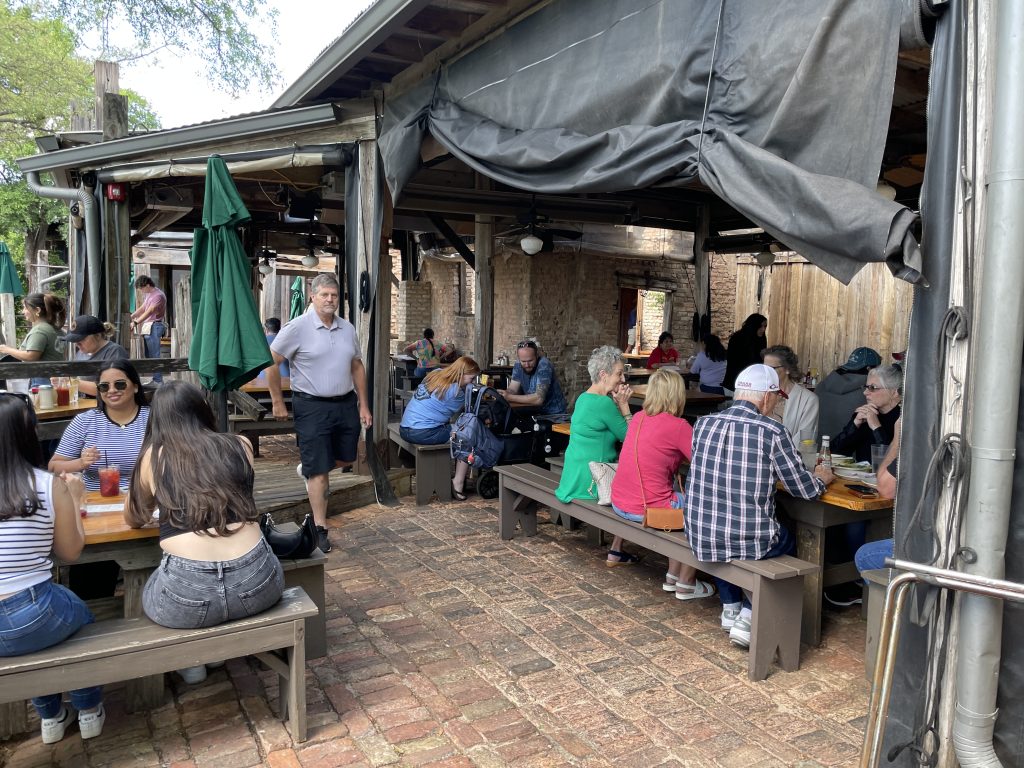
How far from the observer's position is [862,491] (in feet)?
11.9

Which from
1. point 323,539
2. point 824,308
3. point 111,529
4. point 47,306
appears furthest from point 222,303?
point 824,308

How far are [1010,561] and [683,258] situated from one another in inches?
404

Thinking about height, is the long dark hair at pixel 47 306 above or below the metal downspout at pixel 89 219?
below

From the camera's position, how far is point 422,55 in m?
5.57

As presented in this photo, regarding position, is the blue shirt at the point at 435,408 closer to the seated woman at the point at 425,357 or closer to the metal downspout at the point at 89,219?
the metal downspout at the point at 89,219

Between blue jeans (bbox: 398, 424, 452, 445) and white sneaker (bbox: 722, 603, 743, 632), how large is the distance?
10.1 ft

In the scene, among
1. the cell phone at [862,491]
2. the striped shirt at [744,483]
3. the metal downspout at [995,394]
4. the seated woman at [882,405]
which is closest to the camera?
the metal downspout at [995,394]

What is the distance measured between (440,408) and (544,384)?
1.05 m

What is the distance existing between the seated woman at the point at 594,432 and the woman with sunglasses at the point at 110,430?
2469 mm

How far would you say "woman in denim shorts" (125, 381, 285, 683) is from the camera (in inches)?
104

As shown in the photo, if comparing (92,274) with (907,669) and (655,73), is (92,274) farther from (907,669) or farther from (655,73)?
(907,669)

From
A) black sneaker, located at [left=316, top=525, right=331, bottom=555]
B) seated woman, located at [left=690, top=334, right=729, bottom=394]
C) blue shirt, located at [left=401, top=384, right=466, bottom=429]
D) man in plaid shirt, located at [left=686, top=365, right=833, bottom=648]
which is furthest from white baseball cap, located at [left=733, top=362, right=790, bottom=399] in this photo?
seated woman, located at [left=690, top=334, right=729, bottom=394]

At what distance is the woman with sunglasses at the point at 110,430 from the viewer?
3707mm

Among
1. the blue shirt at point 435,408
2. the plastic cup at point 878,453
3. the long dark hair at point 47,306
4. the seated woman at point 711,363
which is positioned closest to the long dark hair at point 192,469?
the plastic cup at point 878,453
